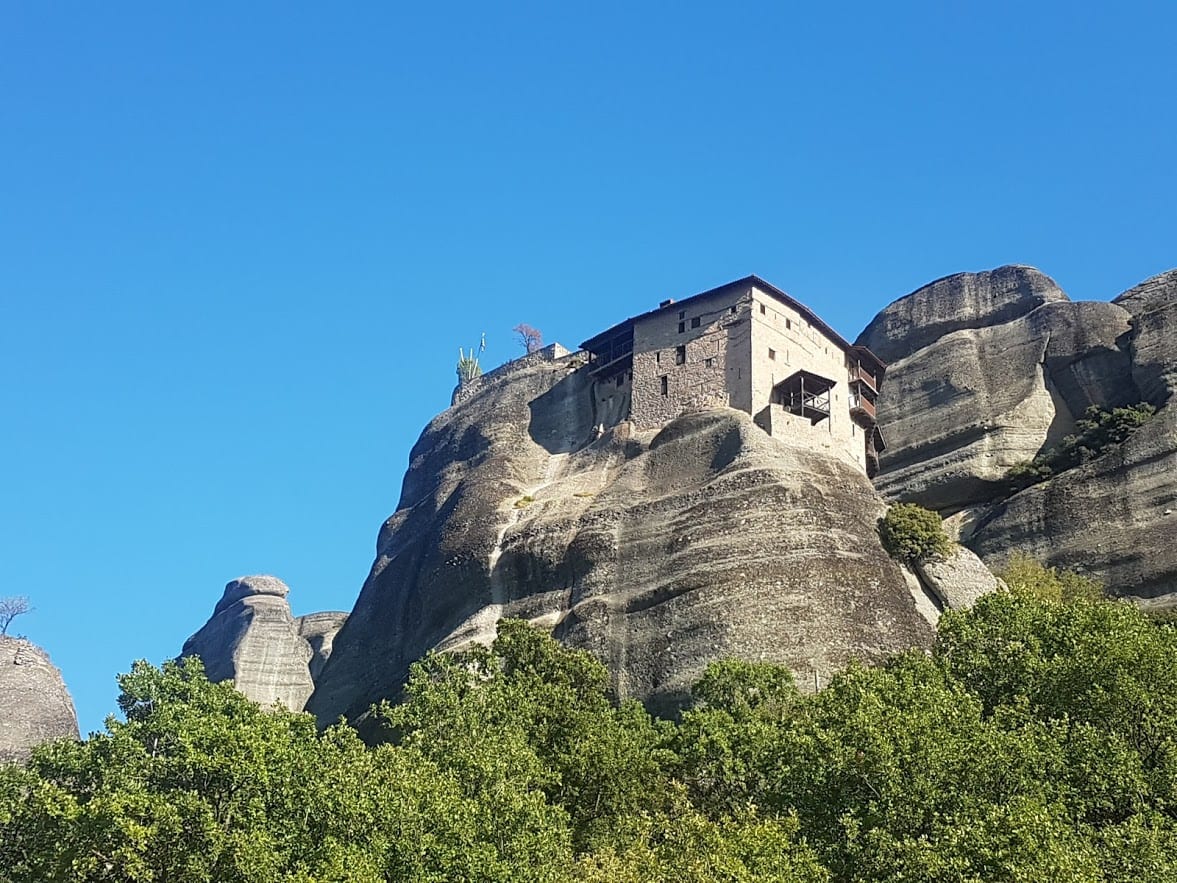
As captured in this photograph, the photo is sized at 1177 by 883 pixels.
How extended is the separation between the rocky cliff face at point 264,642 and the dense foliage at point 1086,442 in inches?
1990

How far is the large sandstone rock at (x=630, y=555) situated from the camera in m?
49.6

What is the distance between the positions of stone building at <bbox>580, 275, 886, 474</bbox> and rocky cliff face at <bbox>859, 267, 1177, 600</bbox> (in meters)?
5.22

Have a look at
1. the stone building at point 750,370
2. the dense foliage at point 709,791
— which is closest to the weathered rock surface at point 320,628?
the stone building at point 750,370

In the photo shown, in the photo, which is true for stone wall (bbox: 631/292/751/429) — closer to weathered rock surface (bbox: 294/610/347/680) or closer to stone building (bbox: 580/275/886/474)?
stone building (bbox: 580/275/886/474)

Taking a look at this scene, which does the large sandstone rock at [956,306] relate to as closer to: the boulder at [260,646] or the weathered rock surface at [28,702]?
the boulder at [260,646]

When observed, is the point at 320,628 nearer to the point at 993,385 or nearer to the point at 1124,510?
the point at 993,385

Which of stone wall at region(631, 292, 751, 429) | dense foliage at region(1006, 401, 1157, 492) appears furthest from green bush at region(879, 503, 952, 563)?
dense foliage at region(1006, 401, 1157, 492)

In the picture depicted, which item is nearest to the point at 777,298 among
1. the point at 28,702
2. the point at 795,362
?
the point at 795,362

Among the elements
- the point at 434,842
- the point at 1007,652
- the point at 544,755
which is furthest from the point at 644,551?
the point at 434,842

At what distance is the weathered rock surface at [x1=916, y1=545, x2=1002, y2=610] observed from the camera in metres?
55.0

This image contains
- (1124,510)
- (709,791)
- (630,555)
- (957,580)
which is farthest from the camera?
A: (1124,510)

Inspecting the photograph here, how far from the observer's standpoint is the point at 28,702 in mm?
71625

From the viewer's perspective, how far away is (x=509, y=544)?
63.5 meters

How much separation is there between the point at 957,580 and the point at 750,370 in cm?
1584
